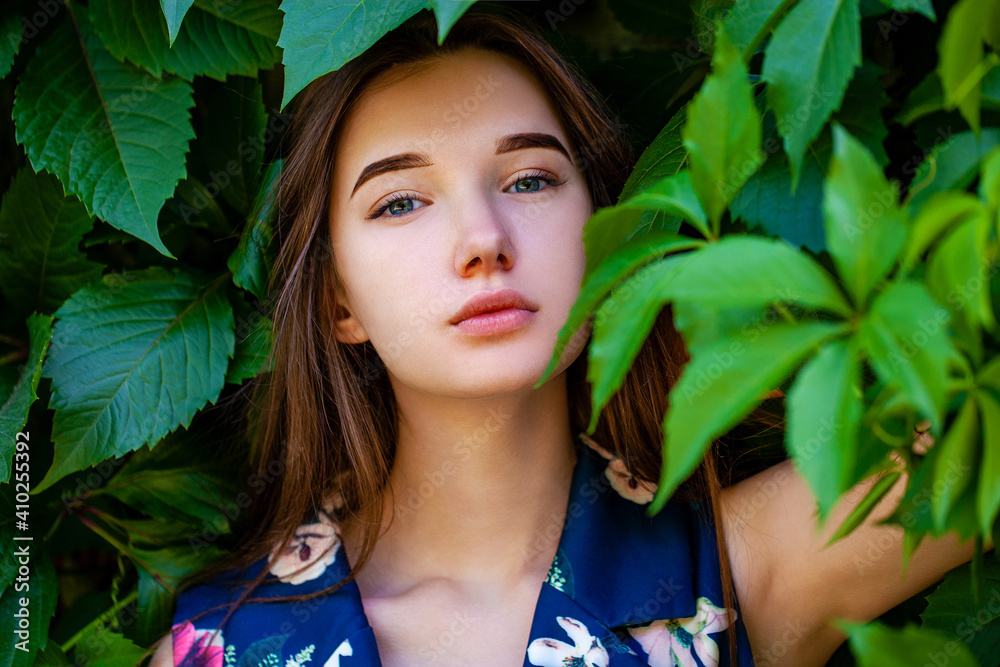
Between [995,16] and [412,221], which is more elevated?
[995,16]

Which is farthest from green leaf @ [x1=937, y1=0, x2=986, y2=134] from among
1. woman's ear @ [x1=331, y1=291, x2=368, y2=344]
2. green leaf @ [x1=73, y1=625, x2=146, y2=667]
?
green leaf @ [x1=73, y1=625, x2=146, y2=667]

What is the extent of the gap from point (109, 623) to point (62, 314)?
55 centimetres

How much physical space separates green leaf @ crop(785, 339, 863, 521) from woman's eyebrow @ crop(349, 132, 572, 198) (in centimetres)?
73

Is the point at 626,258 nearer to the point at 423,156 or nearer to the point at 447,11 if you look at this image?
the point at 447,11

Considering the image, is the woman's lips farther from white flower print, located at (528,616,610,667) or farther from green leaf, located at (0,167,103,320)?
green leaf, located at (0,167,103,320)

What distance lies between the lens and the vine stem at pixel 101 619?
141 cm

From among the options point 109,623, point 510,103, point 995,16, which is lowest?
point 109,623

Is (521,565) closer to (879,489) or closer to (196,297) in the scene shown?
(196,297)

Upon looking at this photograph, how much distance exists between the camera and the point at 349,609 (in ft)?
4.38

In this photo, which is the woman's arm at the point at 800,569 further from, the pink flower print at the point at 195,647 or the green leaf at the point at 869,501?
the pink flower print at the point at 195,647

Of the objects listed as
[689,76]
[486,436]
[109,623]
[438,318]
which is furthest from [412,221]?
[109,623]

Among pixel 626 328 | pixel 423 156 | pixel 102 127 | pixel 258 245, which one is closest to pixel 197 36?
pixel 102 127

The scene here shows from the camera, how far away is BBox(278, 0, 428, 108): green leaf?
97 cm

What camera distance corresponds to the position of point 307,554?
1424 millimetres
